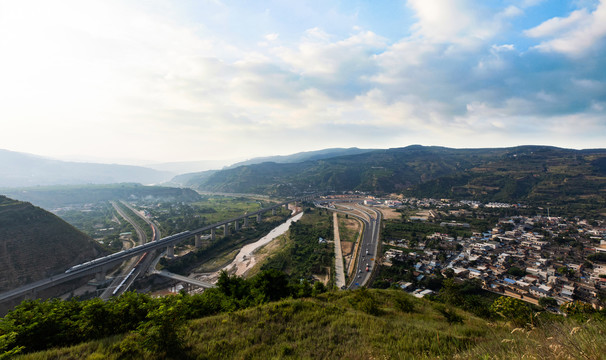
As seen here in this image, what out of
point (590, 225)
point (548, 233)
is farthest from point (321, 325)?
point (590, 225)

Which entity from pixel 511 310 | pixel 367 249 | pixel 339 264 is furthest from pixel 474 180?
pixel 511 310

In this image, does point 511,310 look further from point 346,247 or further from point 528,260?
point 528,260

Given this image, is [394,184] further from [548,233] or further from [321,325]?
[321,325]

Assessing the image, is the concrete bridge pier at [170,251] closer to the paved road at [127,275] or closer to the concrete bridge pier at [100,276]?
the paved road at [127,275]

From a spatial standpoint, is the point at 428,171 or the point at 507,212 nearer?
the point at 507,212

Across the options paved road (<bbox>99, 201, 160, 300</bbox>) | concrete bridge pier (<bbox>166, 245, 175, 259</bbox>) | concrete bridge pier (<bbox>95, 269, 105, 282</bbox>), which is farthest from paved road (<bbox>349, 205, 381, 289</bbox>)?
concrete bridge pier (<bbox>95, 269, 105, 282</bbox>)

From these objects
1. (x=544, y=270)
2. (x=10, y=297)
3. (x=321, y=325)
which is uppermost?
(x=321, y=325)
